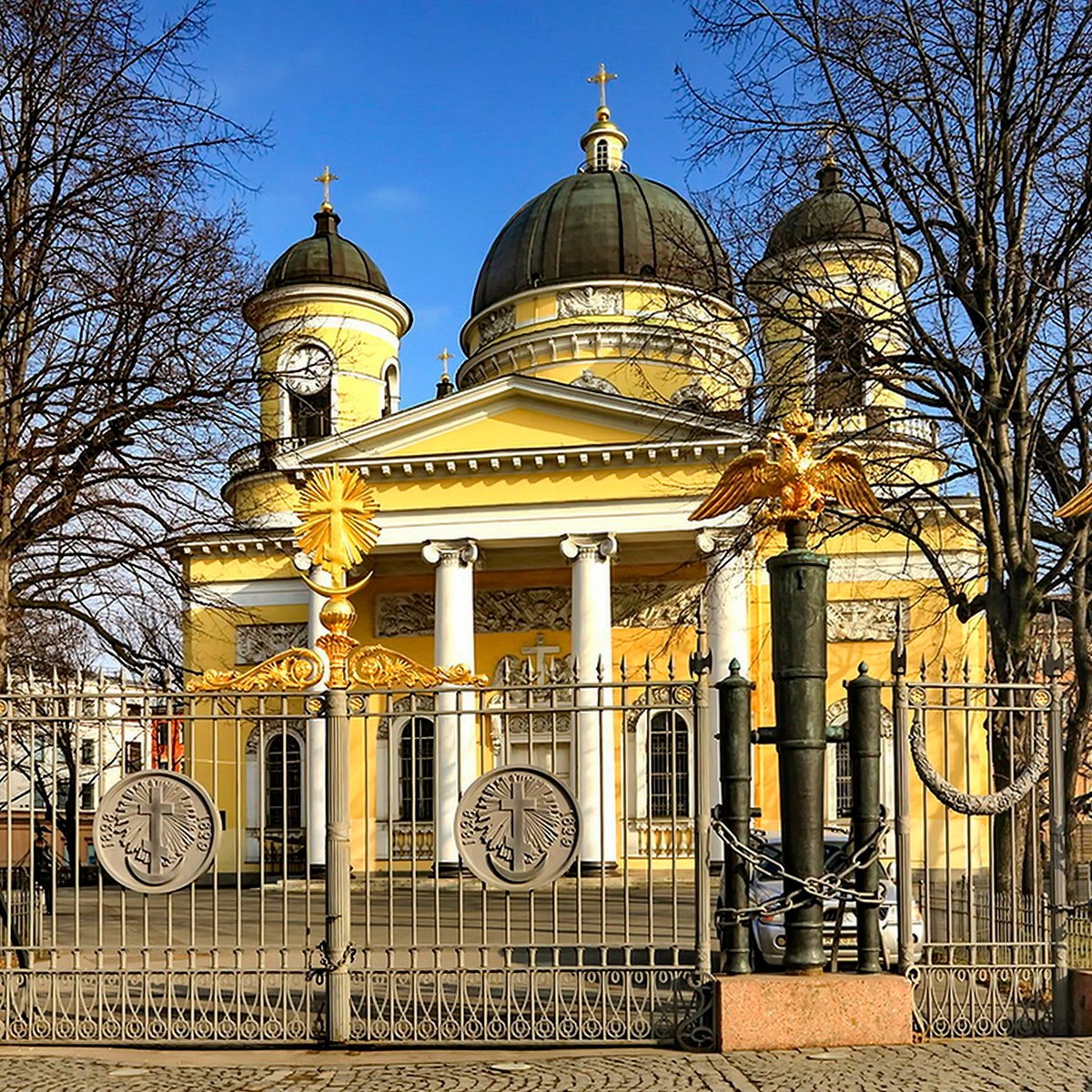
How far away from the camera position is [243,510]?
103 ft

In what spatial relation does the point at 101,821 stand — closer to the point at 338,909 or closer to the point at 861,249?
the point at 338,909

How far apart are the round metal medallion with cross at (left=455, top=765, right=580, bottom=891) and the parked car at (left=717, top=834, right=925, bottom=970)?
1.04 metres

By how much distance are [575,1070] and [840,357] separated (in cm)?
686

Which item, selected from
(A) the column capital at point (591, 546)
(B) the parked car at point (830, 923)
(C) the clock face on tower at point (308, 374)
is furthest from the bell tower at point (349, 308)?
(B) the parked car at point (830, 923)

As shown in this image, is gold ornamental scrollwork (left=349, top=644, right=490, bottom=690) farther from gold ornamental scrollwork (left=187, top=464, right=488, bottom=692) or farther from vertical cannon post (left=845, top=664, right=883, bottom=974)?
vertical cannon post (left=845, top=664, right=883, bottom=974)

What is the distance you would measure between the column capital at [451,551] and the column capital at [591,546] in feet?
5.91

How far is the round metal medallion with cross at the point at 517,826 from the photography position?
8.90 metres

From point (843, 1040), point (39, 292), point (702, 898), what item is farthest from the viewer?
point (39, 292)

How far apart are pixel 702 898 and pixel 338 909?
2.28 metres

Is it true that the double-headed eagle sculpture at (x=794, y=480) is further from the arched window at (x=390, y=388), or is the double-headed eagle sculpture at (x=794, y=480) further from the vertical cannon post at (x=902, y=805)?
the arched window at (x=390, y=388)

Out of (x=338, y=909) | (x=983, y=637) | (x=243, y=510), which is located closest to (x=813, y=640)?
(x=338, y=909)

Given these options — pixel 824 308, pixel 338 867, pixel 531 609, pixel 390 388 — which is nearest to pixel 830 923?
pixel 338 867

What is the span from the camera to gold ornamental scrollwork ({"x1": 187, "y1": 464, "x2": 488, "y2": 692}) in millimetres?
9422

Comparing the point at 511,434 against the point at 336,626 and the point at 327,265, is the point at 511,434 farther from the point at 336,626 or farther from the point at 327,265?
the point at 336,626
